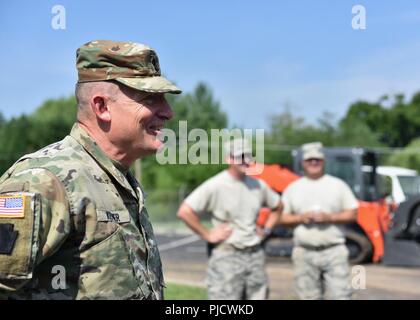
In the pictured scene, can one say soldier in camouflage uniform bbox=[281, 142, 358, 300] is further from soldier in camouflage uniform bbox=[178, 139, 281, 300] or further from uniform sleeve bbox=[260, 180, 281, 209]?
soldier in camouflage uniform bbox=[178, 139, 281, 300]

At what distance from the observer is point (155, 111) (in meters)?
2.45

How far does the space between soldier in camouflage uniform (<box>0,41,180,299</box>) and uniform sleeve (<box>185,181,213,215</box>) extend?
3573 mm

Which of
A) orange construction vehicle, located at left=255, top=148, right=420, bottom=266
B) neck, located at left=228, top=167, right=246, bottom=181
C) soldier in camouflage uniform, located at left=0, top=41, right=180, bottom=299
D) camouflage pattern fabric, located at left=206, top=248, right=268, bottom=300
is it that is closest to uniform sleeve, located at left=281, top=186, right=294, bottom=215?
neck, located at left=228, top=167, right=246, bottom=181

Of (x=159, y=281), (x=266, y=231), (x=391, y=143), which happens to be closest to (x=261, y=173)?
(x=266, y=231)

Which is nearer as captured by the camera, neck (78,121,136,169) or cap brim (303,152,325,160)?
neck (78,121,136,169)

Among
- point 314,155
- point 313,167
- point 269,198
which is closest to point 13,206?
point 269,198

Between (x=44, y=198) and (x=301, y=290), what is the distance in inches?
183

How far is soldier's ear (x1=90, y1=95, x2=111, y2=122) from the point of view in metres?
2.35

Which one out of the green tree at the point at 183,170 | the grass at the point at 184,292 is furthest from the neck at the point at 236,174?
the green tree at the point at 183,170

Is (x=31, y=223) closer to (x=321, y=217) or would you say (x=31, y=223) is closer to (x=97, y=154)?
(x=97, y=154)

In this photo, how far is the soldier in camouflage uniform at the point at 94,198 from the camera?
1.97m

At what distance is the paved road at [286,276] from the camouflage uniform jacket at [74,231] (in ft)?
18.8

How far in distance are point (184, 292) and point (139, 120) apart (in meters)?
6.33

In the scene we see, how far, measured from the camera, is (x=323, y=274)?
6258 mm
